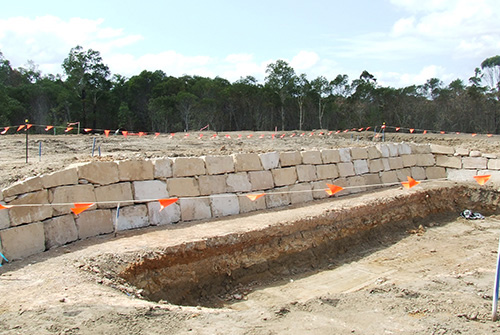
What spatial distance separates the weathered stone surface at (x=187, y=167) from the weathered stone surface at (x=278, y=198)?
1858mm

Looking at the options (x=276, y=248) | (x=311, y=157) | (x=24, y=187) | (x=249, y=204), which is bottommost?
(x=276, y=248)

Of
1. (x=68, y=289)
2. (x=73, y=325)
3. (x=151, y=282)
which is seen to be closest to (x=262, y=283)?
(x=151, y=282)

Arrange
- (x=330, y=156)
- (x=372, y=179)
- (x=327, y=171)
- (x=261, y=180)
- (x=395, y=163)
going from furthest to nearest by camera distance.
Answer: (x=395, y=163) → (x=372, y=179) → (x=330, y=156) → (x=327, y=171) → (x=261, y=180)

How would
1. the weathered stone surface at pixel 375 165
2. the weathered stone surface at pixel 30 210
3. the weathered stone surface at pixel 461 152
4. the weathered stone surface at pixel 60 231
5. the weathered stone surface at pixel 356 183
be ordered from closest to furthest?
1. the weathered stone surface at pixel 30 210
2. the weathered stone surface at pixel 60 231
3. the weathered stone surface at pixel 356 183
4. the weathered stone surface at pixel 375 165
5. the weathered stone surface at pixel 461 152

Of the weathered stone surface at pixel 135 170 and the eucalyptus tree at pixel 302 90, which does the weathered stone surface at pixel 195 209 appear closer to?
the weathered stone surface at pixel 135 170

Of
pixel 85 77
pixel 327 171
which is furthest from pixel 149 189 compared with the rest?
pixel 85 77

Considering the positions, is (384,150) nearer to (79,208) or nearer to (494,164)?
(494,164)

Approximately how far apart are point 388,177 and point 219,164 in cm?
640

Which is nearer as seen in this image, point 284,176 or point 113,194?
point 113,194

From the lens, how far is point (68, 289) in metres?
5.08

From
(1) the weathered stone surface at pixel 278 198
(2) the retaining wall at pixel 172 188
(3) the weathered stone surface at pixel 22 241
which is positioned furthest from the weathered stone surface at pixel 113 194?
(1) the weathered stone surface at pixel 278 198

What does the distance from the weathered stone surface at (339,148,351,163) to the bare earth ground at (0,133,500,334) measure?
3.65 m

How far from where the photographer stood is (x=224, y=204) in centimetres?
926

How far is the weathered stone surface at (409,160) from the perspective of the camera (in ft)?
45.3
